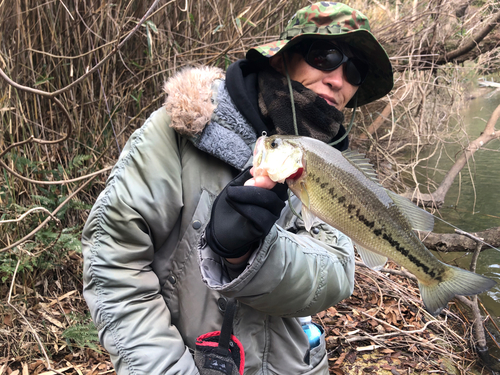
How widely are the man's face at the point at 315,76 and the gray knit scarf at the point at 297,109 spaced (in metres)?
0.09

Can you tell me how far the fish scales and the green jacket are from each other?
20 cm

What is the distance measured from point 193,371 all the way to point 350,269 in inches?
35.5

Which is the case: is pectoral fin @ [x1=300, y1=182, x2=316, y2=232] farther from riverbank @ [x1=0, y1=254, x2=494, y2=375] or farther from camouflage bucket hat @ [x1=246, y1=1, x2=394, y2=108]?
riverbank @ [x1=0, y1=254, x2=494, y2=375]

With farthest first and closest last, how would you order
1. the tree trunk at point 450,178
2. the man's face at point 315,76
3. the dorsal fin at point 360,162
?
the tree trunk at point 450,178 < the man's face at point 315,76 < the dorsal fin at point 360,162

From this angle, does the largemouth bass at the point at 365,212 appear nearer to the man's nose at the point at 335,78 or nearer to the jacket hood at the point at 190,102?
the jacket hood at the point at 190,102

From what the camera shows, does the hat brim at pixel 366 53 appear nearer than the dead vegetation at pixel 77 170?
Yes

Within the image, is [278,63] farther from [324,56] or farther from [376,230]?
[376,230]

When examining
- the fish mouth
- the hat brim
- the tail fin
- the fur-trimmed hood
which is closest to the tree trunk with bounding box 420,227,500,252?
the hat brim

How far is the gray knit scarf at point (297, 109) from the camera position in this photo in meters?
1.74

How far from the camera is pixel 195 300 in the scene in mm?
1558

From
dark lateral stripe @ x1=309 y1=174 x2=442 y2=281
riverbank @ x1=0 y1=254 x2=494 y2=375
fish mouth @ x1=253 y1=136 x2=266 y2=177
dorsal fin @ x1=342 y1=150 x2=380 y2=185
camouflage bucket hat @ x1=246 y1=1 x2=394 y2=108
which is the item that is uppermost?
camouflage bucket hat @ x1=246 y1=1 x2=394 y2=108

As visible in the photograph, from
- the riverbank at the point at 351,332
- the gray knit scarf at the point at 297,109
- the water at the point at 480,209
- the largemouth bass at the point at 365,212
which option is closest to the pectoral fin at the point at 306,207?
the largemouth bass at the point at 365,212

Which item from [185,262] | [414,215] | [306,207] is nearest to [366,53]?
[414,215]

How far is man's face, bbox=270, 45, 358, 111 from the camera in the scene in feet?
6.10
